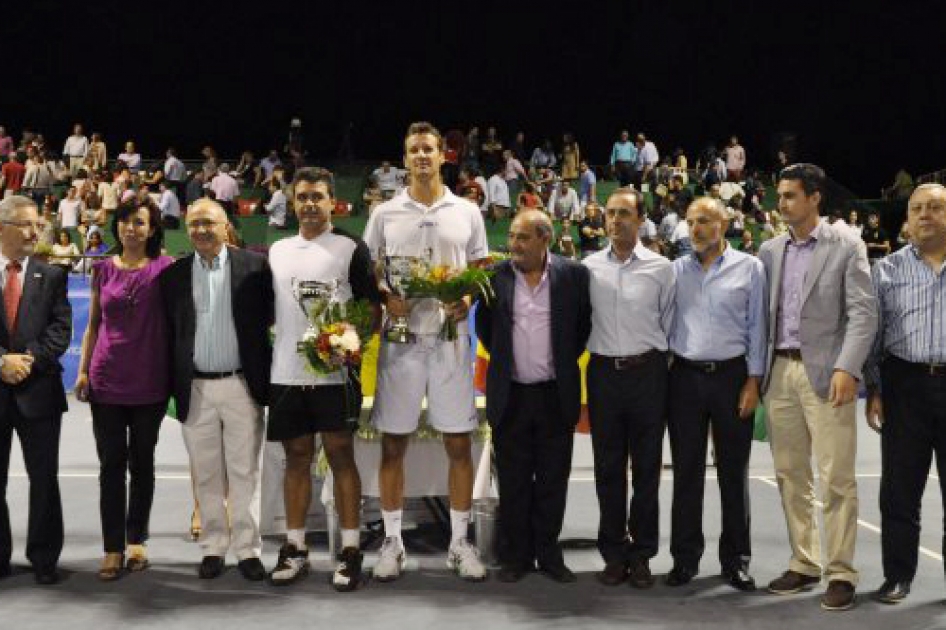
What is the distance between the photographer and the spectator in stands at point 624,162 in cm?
2278

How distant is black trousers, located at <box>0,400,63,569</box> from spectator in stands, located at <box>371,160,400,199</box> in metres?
14.1

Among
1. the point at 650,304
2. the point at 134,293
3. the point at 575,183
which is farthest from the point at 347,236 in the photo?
the point at 575,183

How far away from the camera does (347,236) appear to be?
17.8ft

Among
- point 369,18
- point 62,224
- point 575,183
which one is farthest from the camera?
point 369,18

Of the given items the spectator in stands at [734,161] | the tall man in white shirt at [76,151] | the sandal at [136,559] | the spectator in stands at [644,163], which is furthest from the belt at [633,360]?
the tall man in white shirt at [76,151]

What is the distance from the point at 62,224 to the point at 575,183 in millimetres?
8831

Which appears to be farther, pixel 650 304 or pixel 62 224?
pixel 62 224

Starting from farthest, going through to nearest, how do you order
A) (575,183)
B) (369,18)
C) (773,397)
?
(369,18)
(575,183)
(773,397)

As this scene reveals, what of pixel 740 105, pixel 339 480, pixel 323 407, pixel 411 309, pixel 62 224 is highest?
pixel 740 105

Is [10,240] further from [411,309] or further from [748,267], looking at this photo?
[748,267]

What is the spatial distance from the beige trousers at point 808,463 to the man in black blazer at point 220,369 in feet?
7.39

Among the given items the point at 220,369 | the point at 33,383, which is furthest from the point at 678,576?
the point at 33,383

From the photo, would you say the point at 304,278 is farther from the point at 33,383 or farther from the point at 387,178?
the point at 387,178

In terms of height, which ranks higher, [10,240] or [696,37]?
[696,37]
